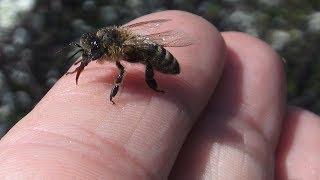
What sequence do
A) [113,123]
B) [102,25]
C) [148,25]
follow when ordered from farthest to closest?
[102,25] < [148,25] < [113,123]

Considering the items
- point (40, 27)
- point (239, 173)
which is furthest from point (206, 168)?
point (40, 27)

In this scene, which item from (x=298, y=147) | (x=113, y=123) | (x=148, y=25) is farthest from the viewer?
(x=298, y=147)

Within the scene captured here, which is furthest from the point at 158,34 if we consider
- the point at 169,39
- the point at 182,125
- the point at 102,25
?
the point at 102,25

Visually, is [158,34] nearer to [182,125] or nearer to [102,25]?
[182,125]

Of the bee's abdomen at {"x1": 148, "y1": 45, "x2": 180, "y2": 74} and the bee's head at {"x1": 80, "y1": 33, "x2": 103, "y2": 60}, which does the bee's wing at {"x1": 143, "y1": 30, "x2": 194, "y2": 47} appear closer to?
the bee's abdomen at {"x1": 148, "y1": 45, "x2": 180, "y2": 74}

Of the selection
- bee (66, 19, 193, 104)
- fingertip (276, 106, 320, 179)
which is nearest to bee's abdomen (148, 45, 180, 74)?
bee (66, 19, 193, 104)

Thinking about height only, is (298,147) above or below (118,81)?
below

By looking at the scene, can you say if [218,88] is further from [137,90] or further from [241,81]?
[137,90]

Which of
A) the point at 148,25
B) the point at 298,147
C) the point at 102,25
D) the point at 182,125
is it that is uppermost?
the point at 148,25
